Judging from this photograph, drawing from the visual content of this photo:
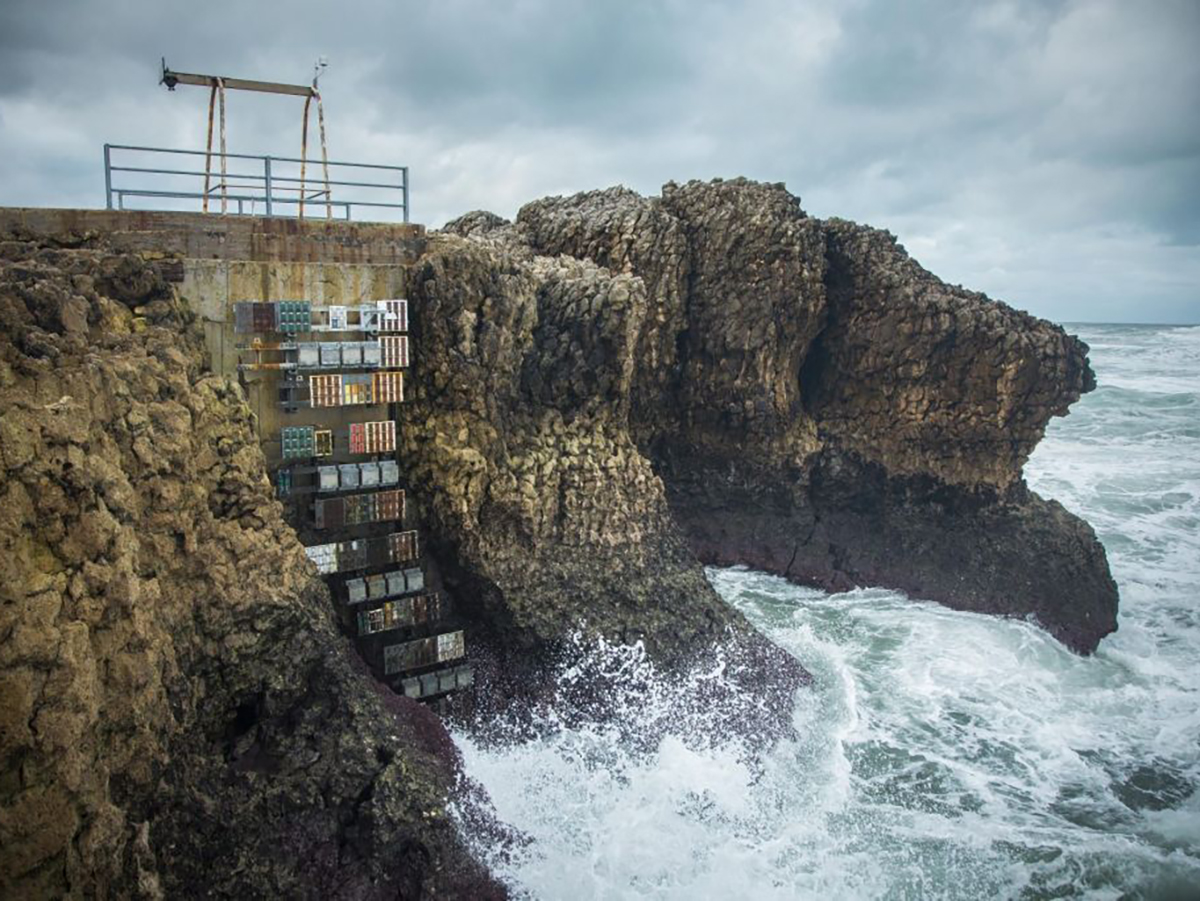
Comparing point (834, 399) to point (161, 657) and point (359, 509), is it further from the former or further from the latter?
point (161, 657)

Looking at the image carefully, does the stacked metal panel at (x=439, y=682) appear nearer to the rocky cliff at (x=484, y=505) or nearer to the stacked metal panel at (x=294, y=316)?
the rocky cliff at (x=484, y=505)

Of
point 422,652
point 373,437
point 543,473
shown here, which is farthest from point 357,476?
point 543,473

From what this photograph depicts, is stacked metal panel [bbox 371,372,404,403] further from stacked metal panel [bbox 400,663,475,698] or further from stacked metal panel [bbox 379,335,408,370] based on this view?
stacked metal panel [bbox 400,663,475,698]

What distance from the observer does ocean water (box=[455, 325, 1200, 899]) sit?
559 inches

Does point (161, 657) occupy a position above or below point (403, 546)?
below

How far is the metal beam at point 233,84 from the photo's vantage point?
15.2 meters

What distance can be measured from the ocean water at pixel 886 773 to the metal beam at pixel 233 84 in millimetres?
11403

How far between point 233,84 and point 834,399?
17.7 meters

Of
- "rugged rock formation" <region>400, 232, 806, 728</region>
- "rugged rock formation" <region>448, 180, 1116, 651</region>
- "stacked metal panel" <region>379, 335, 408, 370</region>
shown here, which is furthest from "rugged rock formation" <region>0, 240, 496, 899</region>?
"rugged rock formation" <region>448, 180, 1116, 651</region>

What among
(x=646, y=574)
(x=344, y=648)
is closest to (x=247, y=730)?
(x=344, y=648)

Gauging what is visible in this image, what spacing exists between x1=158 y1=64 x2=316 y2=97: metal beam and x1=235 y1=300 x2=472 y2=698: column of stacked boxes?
13.4 ft

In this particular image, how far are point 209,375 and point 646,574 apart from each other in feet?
31.6

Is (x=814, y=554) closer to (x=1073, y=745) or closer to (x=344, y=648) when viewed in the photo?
(x=1073, y=745)

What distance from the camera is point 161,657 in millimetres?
11188
